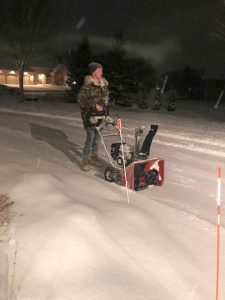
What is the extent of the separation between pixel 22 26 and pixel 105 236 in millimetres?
29461

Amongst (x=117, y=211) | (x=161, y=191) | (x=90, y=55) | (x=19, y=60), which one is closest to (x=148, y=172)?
(x=161, y=191)

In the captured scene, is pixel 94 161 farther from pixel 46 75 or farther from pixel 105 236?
pixel 46 75

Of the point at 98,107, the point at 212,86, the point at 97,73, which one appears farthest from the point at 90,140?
the point at 212,86

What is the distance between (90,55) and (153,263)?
117 feet

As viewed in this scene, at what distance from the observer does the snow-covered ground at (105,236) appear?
3.74m

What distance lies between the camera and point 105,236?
4625mm

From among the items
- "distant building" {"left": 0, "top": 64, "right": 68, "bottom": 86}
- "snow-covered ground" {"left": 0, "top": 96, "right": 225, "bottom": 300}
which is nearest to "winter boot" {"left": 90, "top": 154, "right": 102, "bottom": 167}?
"snow-covered ground" {"left": 0, "top": 96, "right": 225, "bottom": 300}

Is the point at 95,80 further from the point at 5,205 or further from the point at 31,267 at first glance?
the point at 31,267

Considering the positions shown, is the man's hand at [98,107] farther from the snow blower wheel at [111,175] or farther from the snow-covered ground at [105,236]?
the snow-covered ground at [105,236]

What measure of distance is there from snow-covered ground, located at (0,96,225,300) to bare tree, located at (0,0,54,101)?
24.3 meters

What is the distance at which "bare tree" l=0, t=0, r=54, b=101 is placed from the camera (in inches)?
1206

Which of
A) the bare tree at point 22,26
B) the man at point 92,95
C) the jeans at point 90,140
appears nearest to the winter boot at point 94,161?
the jeans at point 90,140

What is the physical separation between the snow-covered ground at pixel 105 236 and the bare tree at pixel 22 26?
24.3 meters

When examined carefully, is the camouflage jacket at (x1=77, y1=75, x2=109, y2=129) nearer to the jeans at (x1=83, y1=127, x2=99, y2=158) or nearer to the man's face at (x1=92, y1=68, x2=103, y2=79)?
the man's face at (x1=92, y1=68, x2=103, y2=79)
